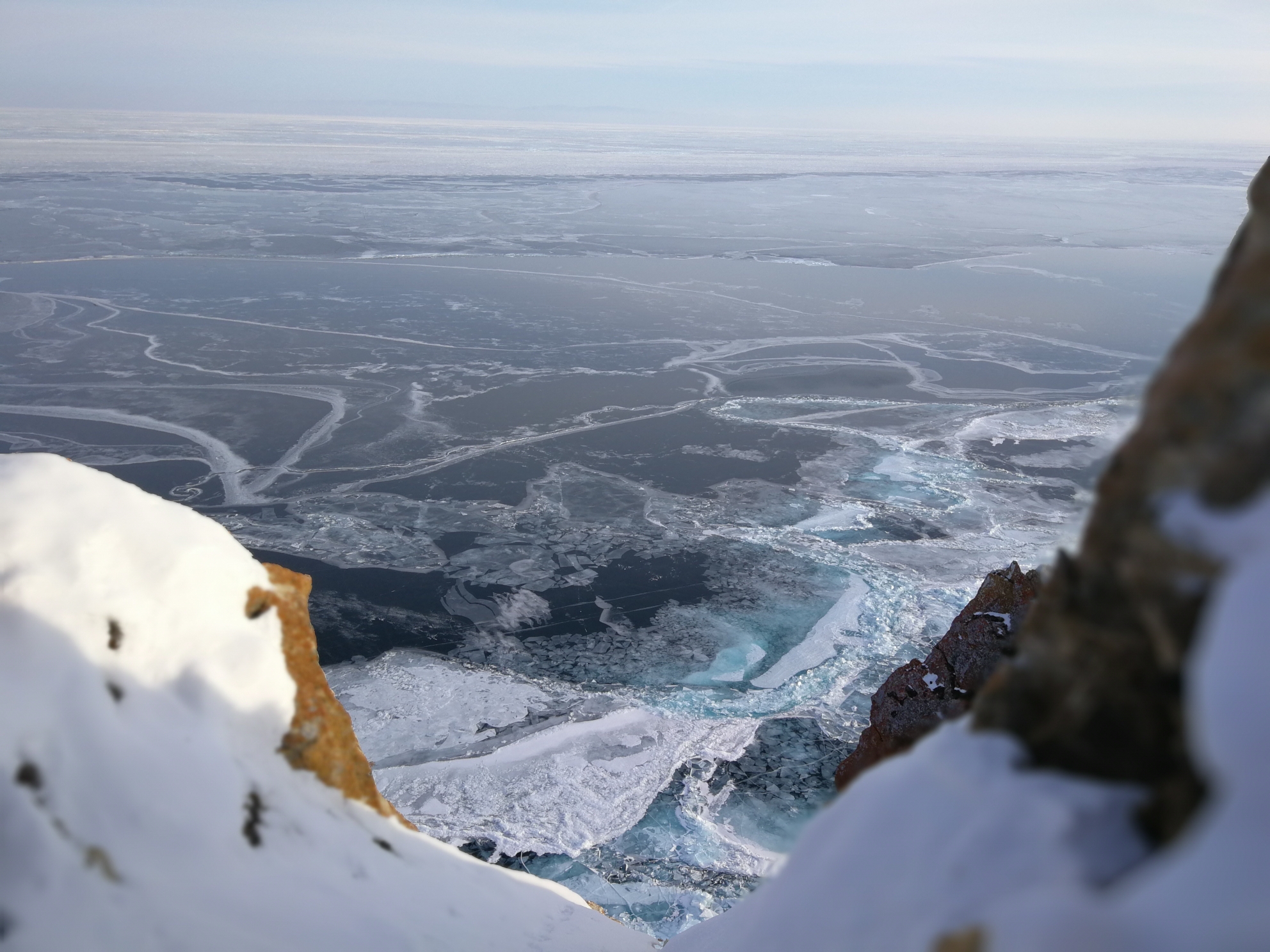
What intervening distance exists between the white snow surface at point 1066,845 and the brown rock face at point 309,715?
257 centimetres

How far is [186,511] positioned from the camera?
193 inches

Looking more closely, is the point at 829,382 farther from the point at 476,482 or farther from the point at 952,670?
the point at 952,670

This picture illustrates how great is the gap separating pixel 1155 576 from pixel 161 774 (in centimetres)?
359

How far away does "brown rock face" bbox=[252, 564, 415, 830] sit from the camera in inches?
183

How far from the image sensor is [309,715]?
470cm

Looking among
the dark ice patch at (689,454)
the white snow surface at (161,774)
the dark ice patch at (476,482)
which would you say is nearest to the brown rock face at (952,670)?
the white snow surface at (161,774)

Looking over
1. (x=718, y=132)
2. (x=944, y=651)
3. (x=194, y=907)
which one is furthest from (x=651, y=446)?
(x=718, y=132)

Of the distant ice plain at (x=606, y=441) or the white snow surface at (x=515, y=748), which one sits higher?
the distant ice plain at (x=606, y=441)

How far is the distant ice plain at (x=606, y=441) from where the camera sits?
9.13 meters

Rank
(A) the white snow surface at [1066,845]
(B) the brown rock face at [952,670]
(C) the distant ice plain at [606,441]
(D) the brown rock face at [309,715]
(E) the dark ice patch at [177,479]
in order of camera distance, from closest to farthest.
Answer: (A) the white snow surface at [1066,845]
(D) the brown rock face at [309,715]
(B) the brown rock face at [952,670]
(C) the distant ice plain at [606,441]
(E) the dark ice patch at [177,479]

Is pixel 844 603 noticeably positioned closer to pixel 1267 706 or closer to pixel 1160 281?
pixel 1267 706

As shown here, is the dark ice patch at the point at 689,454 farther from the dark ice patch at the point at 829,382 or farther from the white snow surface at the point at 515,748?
the white snow surface at the point at 515,748

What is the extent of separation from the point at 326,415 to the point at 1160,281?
24.8 m

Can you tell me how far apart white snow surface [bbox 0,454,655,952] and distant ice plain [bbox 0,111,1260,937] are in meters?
3.34
